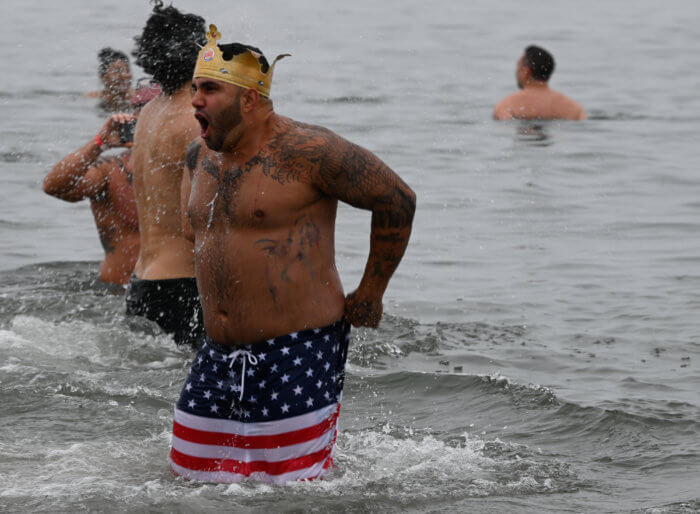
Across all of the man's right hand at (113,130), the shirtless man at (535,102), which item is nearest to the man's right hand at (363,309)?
the man's right hand at (113,130)

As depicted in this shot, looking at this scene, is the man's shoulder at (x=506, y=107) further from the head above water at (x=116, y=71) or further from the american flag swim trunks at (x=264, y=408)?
the american flag swim trunks at (x=264, y=408)

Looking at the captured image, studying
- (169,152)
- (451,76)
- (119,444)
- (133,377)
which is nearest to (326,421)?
(119,444)

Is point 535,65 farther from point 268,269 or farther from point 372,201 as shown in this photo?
point 268,269

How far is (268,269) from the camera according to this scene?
16.0ft

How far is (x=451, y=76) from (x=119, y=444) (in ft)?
56.1

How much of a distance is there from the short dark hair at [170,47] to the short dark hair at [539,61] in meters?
10.5

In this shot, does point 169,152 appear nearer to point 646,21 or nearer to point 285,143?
point 285,143

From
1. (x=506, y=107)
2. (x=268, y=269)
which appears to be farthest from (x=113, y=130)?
(x=506, y=107)

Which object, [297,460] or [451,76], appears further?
[451,76]

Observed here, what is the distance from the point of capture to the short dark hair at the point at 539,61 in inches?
652

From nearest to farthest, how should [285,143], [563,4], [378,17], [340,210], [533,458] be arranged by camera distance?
[285,143], [533,458], [340,210], [378,17], [563,4]

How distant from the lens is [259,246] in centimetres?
489

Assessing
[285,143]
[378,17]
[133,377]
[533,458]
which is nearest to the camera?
[285,143]

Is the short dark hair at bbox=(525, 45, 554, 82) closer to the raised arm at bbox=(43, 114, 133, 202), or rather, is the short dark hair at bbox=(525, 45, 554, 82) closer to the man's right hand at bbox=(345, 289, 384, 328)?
the raised arm at bbox=(43, 114, 133, 202)
